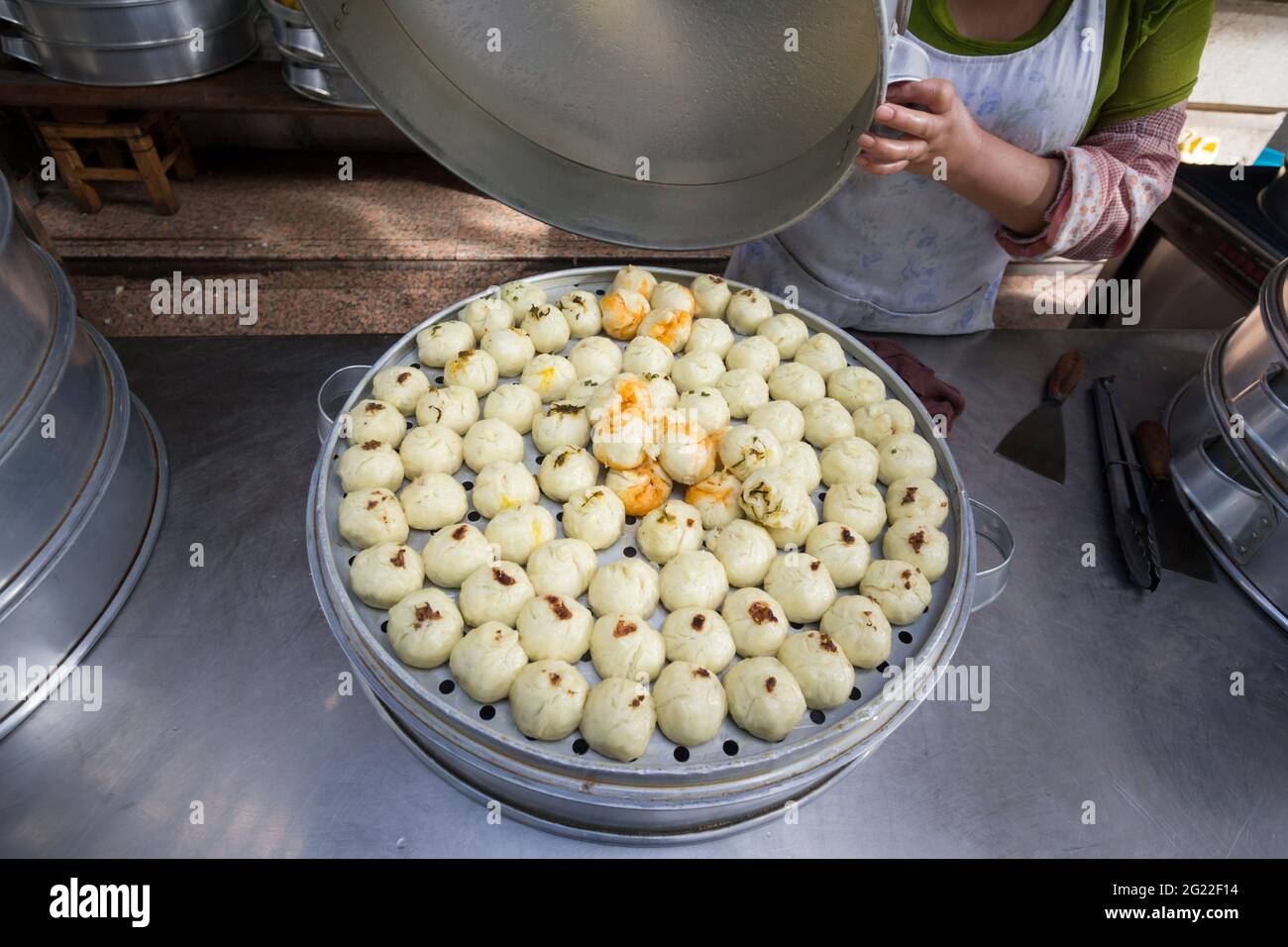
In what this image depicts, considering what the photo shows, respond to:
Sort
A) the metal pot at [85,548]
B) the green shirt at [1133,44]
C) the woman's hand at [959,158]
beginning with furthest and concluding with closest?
the green shirt at [1133,44]
the metal pot at [85,548]
the woman's hand at [959,158]

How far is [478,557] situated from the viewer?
1.31 m

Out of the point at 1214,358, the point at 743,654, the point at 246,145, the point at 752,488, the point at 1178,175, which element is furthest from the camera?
the point at 246,145

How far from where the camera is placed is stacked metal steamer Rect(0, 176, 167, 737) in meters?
1.19

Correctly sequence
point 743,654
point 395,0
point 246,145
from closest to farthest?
1. point 395,0
2. point 743,654
3. point 246,145

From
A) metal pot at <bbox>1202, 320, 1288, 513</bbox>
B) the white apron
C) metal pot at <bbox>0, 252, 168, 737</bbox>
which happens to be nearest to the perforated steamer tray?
metal pot at <bbox>0, 252, 168, 737</bbox>

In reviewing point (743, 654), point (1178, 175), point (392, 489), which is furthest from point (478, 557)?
point (1178, 175)

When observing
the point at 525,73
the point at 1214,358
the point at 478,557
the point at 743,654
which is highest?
the point at 525,73

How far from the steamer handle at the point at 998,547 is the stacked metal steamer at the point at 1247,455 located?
0.53 m

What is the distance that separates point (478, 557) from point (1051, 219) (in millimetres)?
1469

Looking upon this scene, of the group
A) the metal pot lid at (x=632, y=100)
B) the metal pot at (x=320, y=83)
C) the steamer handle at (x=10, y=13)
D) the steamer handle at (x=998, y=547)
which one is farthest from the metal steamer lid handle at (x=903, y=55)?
the steamer handle at (x=10, y=13)

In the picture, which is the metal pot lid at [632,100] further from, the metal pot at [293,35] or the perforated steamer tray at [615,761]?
the metal pot at [293,35]

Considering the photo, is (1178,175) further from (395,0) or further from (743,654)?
(395,0)

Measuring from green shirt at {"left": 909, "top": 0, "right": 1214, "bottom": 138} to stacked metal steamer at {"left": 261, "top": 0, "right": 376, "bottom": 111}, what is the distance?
7.25ft

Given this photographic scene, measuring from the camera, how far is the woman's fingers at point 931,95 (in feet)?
3.80
